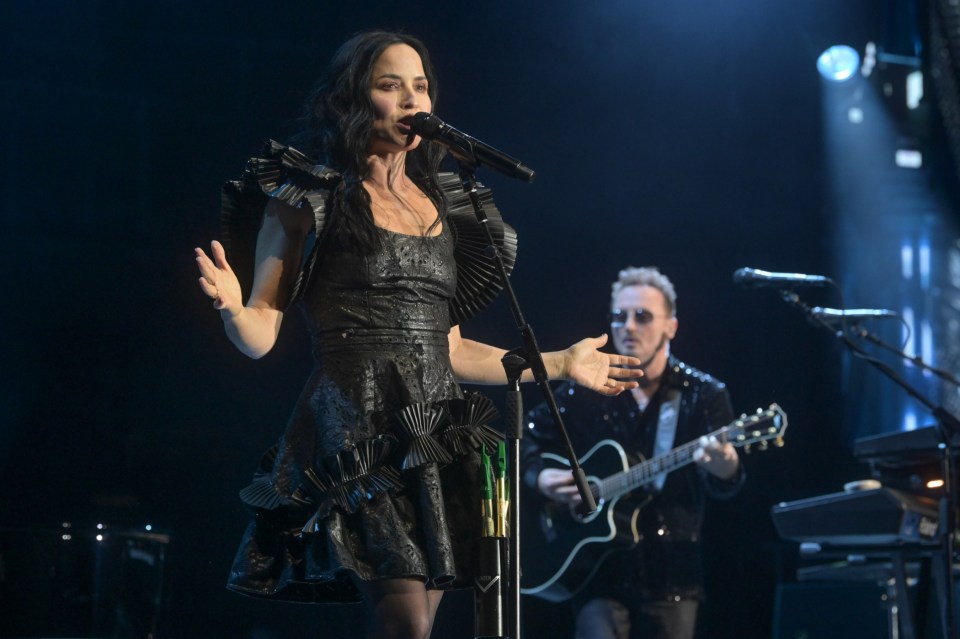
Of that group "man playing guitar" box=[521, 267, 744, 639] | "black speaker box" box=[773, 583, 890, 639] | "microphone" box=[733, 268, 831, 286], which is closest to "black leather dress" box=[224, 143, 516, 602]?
"microphone" box=[733, 268, 831, 286]

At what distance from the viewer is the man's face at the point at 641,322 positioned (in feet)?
16.4

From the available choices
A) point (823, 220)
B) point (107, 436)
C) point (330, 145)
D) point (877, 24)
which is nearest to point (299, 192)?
point (330, 145)

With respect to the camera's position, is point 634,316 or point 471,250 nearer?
point 471,250

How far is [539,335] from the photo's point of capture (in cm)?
564

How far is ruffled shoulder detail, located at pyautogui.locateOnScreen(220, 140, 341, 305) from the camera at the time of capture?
96.2 inches

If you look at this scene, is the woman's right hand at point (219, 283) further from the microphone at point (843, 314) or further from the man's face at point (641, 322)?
the man's face at point (641, 322)

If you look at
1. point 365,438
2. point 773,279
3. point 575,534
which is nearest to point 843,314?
point 773,279

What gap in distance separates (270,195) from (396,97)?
0.40 meters

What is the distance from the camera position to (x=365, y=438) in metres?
2.32

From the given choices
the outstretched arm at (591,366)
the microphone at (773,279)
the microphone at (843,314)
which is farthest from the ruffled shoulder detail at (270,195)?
the microphone at (843,314)

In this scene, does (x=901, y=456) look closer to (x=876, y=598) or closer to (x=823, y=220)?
(x=876, y=598)

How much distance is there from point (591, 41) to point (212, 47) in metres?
2.05

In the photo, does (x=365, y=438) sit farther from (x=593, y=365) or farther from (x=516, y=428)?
(x=593, y=365)

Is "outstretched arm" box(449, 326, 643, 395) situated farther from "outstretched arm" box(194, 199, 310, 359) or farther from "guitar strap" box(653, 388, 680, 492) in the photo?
"guitar strap" box(653, 388, 680, 492)
